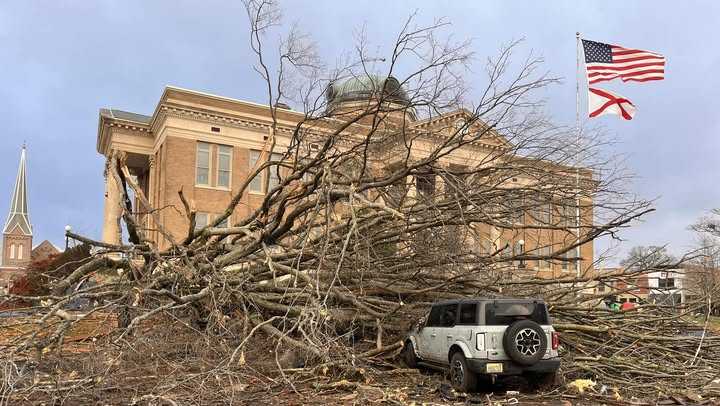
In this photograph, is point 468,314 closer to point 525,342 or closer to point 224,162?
point 525,342

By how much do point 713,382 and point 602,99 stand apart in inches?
400

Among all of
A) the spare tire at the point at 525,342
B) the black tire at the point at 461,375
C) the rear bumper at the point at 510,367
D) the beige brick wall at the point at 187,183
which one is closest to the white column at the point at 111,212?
the beige brick wall at the point at 187,183

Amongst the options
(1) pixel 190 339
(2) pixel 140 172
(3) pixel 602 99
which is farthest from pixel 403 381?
(2) pixel 140 172

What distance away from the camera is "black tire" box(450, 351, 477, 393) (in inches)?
326

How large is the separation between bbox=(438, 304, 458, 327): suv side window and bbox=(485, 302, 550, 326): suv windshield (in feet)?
2.14

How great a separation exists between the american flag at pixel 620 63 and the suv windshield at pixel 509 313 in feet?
32.8

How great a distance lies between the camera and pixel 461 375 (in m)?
8.47

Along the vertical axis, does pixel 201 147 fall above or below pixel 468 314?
above

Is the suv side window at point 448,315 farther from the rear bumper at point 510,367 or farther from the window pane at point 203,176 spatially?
the window pane at point 203,176

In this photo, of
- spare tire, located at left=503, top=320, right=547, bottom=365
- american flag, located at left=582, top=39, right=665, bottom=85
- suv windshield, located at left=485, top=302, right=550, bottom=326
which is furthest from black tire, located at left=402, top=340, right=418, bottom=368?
american flag, located at left=582, top=39, right=665, bottom=85

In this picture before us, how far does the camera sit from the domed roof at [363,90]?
1065cm

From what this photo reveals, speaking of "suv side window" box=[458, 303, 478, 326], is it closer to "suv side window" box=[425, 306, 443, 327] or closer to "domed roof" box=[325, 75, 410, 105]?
"suv side window" box=[425, 306, 443, 327]

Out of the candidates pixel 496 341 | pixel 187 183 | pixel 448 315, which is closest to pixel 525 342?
pixel 496 341

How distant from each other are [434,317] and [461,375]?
1.34 metres
